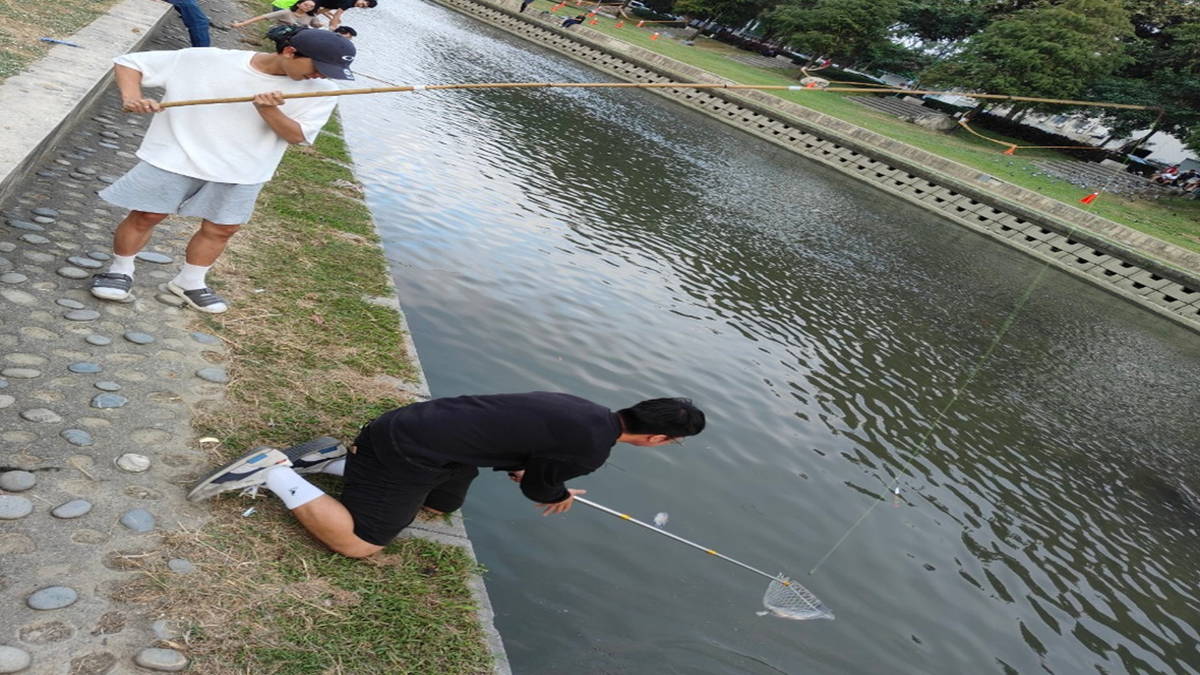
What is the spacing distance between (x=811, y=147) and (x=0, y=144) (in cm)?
2977

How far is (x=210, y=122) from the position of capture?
4.56 m

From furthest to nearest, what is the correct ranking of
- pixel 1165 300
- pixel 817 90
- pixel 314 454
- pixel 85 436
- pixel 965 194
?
pixel 965 194 < pixel 1165 300 < pixel 817 90 < pixel 314 454 < pixel 85 436

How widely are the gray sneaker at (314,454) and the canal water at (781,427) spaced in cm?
129

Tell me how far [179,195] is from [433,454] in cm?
265

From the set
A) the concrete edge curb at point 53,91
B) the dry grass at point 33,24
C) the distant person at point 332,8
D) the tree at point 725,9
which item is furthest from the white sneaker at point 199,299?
the tree at point 725,9

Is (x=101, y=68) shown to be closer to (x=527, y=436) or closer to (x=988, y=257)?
(x=527, y=436)

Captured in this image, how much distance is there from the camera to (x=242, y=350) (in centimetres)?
484

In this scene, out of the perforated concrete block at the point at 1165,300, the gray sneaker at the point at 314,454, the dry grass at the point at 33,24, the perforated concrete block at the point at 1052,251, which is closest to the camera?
the gray sneaker at the point at 314,454

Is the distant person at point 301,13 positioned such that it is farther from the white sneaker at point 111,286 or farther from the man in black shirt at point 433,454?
the man in black shirt at point 433,454

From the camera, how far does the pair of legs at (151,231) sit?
4.73 meters

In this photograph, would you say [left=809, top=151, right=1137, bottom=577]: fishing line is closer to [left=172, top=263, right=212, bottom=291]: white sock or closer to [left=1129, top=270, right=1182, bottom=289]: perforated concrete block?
[left=1129, top=270, right=1182, bottom=289]: perforated concrete block

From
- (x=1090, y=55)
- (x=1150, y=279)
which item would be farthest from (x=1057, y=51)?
(x=1150, y=279)

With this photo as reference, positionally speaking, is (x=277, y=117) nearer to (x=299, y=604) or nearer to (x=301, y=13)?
(x=299, y=604)

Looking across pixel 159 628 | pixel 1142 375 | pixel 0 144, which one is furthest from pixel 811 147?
pixel 159 628
